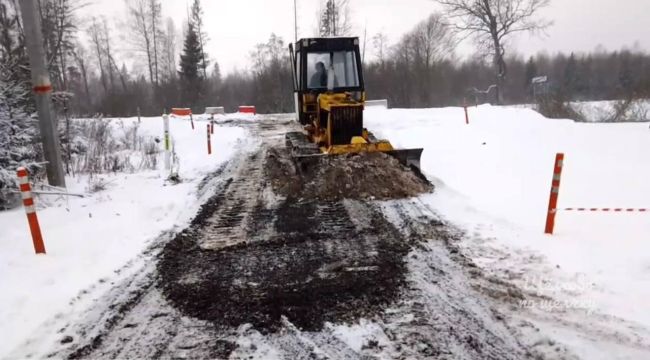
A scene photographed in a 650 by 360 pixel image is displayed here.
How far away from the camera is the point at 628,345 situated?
3.63 m

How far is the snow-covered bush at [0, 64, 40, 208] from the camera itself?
7.98 metres

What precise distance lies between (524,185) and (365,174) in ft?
10.5

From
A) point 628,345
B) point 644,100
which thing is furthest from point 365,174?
point 644,100

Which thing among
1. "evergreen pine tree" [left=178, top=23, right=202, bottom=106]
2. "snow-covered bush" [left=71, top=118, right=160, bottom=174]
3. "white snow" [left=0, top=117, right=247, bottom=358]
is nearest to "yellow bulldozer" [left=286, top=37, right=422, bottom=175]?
"white snow" [left=0, top=117, right=247, bottom=358]

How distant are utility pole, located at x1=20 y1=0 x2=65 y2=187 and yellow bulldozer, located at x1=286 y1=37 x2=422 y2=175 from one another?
15.3 feet

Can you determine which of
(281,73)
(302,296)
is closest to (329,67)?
(302,296)

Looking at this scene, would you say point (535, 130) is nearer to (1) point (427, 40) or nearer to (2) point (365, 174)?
(2) point (365, 174)

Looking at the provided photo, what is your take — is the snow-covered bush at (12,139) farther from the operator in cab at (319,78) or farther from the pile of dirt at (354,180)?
the operator in cab at (319,78)

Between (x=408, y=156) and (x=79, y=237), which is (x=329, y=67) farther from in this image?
(x=79, y=237)

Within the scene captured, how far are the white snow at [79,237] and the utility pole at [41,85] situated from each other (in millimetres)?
773

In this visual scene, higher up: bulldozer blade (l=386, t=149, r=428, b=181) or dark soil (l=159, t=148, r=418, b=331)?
bulldozer blade (l=386, t=149, r=428, b=181)

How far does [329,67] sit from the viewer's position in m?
11.5

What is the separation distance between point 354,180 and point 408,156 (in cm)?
152

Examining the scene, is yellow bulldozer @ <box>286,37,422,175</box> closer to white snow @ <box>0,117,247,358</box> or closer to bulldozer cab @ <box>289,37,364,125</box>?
bulldozer cab @ <box>289,37,364,125</box>
